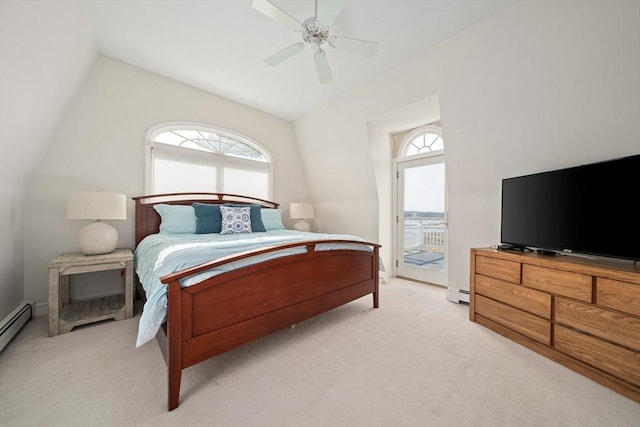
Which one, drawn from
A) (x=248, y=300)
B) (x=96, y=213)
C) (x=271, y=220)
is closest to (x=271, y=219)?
(x=271, y=220)

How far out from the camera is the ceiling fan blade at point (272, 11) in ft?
5.42

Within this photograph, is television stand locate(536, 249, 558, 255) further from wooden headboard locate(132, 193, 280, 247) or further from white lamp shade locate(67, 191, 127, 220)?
white lamp shade locate(67, 191, 127, 220)

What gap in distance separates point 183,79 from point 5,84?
6.23 feet

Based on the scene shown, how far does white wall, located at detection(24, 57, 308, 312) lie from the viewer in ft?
7.97

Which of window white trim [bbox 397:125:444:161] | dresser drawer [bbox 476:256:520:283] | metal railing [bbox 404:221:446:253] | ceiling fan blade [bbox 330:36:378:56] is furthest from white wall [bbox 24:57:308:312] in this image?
dresser drawer [bbox 476:256:520:283]

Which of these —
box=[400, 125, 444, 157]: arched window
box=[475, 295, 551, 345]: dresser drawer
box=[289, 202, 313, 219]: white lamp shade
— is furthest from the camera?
box=[289, 202, 313, 219]: white lamp shade

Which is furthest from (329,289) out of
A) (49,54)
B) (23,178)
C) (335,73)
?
(23,178)

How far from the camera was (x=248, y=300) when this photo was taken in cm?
162

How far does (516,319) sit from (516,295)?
0.63 ft

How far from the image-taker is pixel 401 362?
1676 millimetres

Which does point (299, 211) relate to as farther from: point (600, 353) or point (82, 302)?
point (600, 353)

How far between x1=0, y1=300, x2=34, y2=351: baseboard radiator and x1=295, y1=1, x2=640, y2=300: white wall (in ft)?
13.2

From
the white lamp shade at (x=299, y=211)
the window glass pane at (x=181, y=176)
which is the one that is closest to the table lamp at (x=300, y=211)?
the white lamp shade at (x=299, y=211)

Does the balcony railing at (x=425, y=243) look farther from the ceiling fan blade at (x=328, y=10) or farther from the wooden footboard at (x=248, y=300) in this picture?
the ceiling fan blade at (x=328, y=10)
